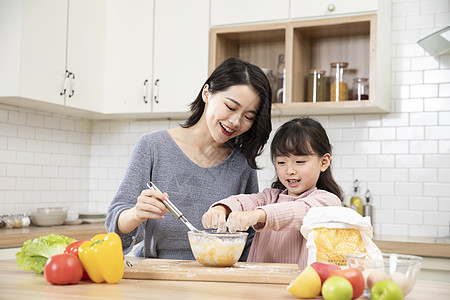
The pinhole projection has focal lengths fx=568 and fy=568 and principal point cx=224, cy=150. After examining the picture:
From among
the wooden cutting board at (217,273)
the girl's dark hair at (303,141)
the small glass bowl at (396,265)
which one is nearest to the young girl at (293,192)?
the girl's dark hair at (303,141)

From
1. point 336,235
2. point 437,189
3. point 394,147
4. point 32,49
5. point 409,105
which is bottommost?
point 336,235

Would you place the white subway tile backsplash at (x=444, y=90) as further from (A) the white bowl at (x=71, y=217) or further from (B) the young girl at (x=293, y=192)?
(A) the white bowl at (x=71, y=217)

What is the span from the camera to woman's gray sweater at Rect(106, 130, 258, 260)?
214 cm

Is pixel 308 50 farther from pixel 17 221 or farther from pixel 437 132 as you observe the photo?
→ pixel 17 221

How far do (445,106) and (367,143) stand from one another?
0.55 meters

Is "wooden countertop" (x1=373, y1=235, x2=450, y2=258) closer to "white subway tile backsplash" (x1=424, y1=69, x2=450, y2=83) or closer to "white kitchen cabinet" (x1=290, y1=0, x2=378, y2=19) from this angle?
"white subway tile backsplash" (x1=424, y1=69, x2=450, y2=83)

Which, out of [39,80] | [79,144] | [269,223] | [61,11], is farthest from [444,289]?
[79,144]

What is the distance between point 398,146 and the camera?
3.76 metres

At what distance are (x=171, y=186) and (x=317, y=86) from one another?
5.89ft

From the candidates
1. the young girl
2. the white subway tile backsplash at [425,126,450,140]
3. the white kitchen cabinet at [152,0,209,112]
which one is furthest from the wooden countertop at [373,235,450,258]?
the white kitchen cabinet at [152,0,209,112]

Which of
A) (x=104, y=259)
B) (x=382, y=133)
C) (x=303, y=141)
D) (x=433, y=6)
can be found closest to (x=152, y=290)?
(x=104, y=259)

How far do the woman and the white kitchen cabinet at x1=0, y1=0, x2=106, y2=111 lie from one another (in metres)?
1.61

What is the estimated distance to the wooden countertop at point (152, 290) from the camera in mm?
1328

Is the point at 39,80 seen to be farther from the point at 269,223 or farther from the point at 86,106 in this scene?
the point at 269,223
